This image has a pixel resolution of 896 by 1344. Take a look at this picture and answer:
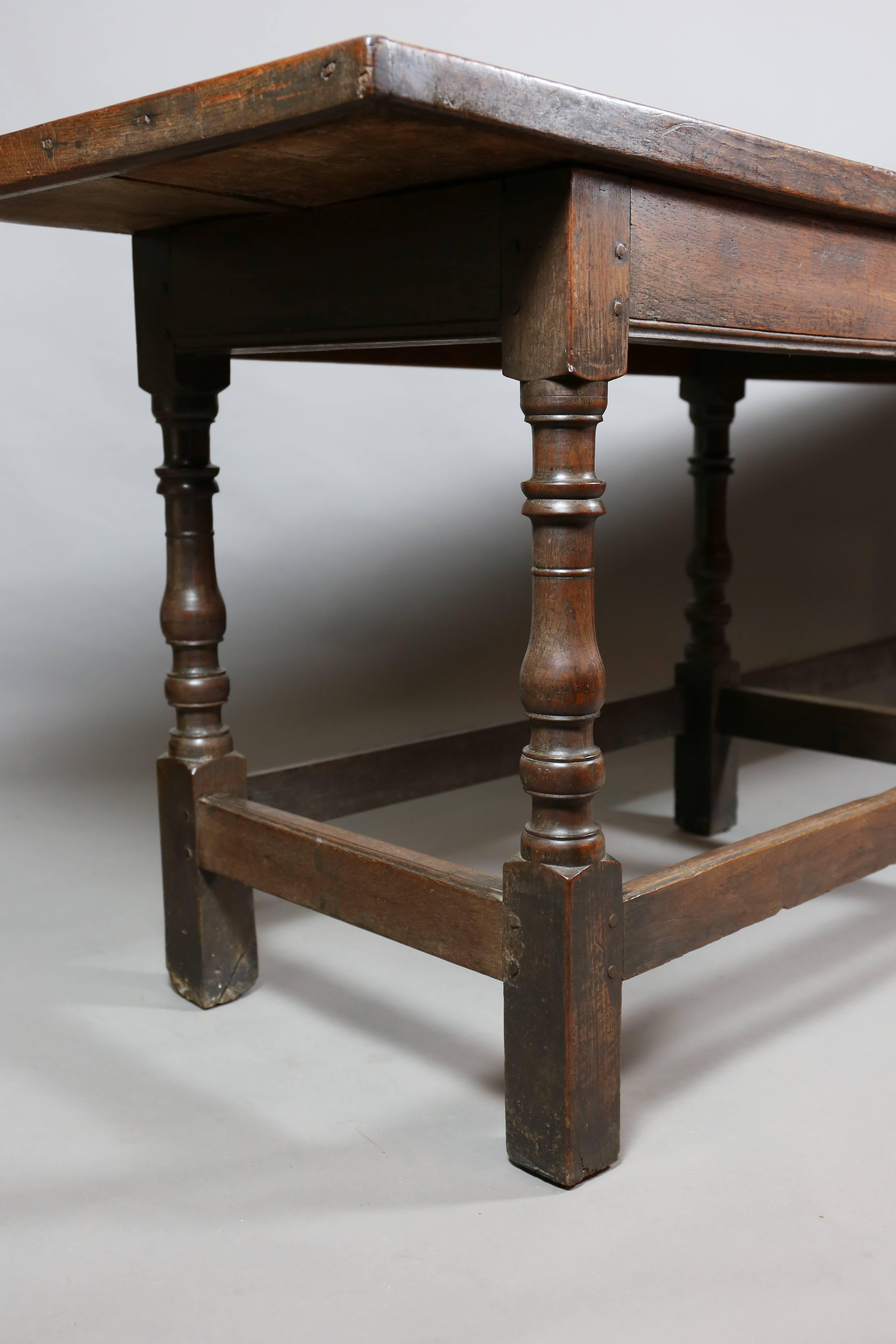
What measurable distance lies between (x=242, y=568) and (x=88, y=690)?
0.57 metres

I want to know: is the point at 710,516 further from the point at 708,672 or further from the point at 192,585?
the point at 192,585

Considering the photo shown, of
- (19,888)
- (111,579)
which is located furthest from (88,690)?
(19,888)

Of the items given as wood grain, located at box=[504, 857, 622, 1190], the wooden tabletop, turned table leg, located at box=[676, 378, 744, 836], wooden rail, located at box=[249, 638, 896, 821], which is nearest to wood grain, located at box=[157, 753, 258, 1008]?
wooden rail, located at box=[249, 638, 896, 821]

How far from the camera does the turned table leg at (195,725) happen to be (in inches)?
77.5

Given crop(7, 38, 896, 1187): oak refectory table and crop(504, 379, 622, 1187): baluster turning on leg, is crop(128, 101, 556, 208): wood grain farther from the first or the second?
crop(504, 379, 622, 1187): baluster turning on leg

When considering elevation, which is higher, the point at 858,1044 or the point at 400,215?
the point at 400,215

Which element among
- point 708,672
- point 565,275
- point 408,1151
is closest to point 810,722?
point 708,672

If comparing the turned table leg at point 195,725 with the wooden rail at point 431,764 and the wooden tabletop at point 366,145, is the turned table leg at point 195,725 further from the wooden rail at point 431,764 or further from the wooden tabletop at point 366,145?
the wooden tabletop at point 366,145

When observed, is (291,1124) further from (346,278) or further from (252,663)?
(252,663)

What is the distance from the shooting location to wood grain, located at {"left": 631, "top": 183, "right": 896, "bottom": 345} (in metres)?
1.44

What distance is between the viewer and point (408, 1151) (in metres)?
1.56

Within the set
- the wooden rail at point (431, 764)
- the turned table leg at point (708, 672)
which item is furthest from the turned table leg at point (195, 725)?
the turned table leg at point (708, 672)

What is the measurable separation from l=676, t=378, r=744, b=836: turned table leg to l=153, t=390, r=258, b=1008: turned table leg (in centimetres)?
112

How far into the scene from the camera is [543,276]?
1370 millimetres
